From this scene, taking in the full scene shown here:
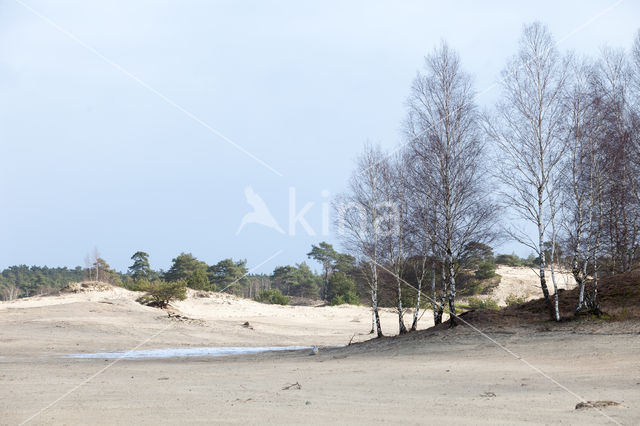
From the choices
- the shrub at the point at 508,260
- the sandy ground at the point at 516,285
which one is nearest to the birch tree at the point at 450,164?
the sandy ground at the point at 516,285

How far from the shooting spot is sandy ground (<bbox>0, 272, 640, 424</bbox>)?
887 cm

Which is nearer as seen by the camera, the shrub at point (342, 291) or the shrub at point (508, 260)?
the shrub at point (342, 291)

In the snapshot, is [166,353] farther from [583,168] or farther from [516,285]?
[516,285]

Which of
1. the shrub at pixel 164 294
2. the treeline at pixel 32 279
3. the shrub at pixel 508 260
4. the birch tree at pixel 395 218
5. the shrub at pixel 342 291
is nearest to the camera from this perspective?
the birch tree at pixel 395 218

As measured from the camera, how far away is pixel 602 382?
35.6 ft

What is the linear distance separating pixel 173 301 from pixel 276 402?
3670 cm

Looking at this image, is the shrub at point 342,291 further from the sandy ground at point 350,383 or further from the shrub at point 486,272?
the sandy ground at point 350,383

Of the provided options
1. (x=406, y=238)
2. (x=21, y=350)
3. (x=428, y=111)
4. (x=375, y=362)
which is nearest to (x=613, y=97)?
(x=428, y=111)

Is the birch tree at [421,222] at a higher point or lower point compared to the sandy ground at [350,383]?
higher

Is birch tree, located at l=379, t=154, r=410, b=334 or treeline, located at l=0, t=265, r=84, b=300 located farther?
treeline, located at l=0, t=265, r=84, b=300

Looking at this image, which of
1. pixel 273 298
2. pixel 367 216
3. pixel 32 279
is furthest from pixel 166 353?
pixel 32 279

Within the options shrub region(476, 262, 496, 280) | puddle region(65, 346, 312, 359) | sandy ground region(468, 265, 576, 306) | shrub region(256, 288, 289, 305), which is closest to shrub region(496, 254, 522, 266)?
sandy ground region(468, 265, 576, 306)

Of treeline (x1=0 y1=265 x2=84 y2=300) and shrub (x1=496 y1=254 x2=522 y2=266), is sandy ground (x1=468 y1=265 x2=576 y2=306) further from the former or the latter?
treeline (x1=0 y1=265 x2=84 y2=300)

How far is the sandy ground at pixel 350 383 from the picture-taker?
887 cm
